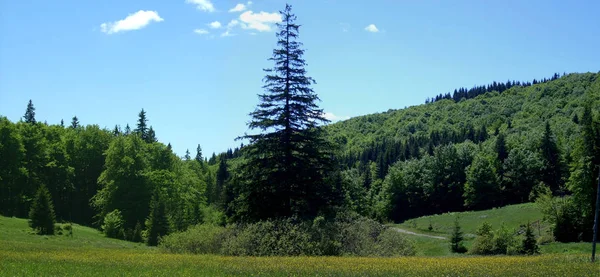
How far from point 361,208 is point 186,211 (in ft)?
116

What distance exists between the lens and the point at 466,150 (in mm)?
120500

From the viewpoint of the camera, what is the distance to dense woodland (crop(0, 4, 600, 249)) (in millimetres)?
31922

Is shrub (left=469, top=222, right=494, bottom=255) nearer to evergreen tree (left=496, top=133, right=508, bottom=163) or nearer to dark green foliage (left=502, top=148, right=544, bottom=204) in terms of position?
dark green foliage (left=502, top=148, right=544, bottom=204)

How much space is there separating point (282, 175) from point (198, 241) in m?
6.76

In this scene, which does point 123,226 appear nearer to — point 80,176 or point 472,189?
point 80,176

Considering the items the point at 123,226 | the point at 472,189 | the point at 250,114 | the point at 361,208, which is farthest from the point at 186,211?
the point at 472,189

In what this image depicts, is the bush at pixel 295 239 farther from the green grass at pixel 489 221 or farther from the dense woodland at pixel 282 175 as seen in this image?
the green grass at pixel 489 221

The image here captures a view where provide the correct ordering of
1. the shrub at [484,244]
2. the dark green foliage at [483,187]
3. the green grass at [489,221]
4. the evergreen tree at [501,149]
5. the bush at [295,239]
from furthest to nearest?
the evergreen tree at [501,149] → the dark green foliage at [483,187] → the green grass at [489,221] → the shrub at [484,244] → the bush at [295,239]

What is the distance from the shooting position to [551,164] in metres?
104

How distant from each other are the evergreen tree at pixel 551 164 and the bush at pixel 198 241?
9193 cm

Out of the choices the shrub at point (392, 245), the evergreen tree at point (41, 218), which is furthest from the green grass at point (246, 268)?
the evergreen tree at point (41, 218)

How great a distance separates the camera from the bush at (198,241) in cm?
2811

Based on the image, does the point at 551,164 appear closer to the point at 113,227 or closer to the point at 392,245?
the point at 392,245

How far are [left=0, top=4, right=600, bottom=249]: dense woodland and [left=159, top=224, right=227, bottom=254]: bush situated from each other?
3.38 m
